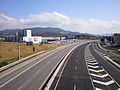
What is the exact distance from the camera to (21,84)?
22.0 metres

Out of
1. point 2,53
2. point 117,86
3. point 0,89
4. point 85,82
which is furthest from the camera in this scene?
point 2,53

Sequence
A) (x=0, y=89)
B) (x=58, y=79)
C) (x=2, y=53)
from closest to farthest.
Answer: (x=0, y=89)
(x=58, y=79)
(x=2, y=53)

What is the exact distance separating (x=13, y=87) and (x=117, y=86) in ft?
42.4

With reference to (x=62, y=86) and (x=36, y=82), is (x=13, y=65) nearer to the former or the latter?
(x=36, y=82)

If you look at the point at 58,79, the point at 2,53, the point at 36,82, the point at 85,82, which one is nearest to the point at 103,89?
the point at 85,82

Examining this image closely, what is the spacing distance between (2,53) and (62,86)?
171 feet

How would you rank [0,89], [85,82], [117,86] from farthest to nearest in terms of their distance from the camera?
1. [85,82]
2. [117,86]
3. [0,89]

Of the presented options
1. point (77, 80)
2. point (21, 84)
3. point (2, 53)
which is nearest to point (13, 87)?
point (21, 84)

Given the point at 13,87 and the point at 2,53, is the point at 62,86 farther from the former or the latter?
the point at 2,53

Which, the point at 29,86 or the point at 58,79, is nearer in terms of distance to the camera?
the point at 29,86

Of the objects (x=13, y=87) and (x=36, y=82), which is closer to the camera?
(x=13, y=87)

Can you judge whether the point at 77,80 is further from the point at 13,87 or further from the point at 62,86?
the point at 13,87

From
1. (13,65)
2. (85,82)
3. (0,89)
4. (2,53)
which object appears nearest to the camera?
(0,89)

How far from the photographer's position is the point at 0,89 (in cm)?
2016
